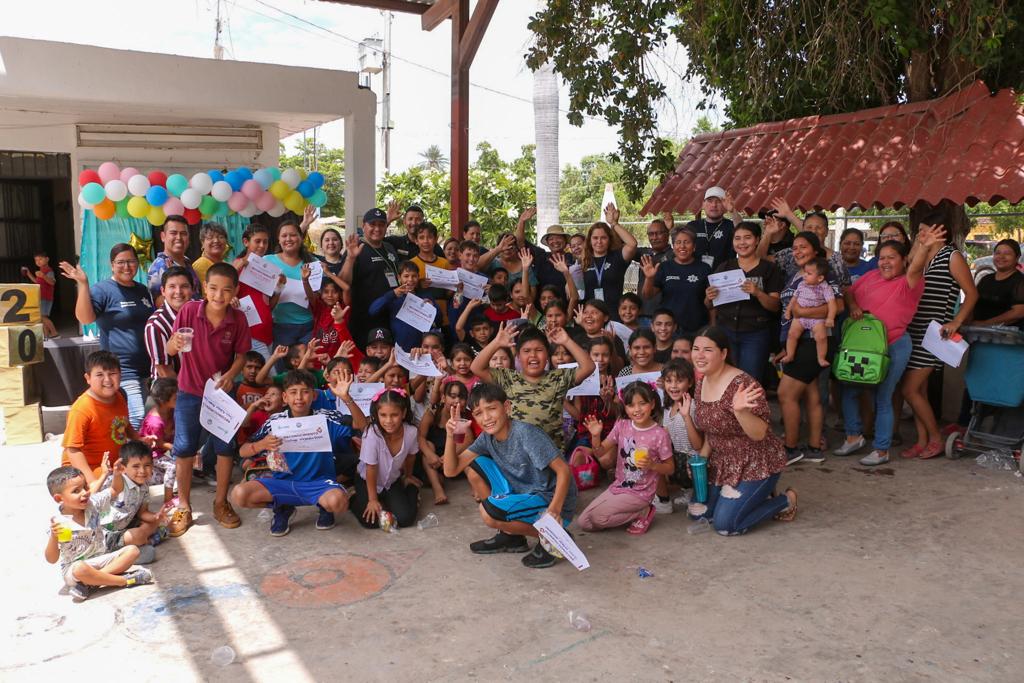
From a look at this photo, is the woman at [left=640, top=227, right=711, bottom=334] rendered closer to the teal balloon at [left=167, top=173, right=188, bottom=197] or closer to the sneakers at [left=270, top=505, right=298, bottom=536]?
the sneakers at [left=270, top=505, right=298, bottom=536]

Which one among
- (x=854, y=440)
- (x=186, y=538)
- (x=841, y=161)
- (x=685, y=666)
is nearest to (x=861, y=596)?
(x=685, y=666)

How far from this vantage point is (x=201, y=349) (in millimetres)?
5098

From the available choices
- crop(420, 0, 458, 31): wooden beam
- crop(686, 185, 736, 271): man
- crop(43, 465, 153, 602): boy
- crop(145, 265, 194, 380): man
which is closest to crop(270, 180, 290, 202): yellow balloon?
crop(420, 0, 458, 31): wooden beam

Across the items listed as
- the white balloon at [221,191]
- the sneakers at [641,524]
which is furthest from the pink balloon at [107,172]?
the sneakers at [641,524]

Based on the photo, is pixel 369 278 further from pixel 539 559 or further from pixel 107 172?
pixel 107 172

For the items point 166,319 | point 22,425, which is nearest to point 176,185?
point 22,425

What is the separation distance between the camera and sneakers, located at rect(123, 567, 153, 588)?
414 cm

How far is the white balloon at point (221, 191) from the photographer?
10.3 meters

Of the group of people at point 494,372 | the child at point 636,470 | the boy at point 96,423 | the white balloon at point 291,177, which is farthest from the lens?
the white balloon at point 291,177

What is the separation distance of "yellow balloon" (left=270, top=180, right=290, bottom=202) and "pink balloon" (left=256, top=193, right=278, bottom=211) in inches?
2.2

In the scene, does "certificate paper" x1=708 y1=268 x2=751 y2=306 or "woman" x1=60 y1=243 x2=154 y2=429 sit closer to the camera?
"woman" x1=60 y1=243 x2=154 y2=429

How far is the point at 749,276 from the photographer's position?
6.30 m

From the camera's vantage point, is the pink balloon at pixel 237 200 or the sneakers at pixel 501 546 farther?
the pink balloon at pixel 237 200

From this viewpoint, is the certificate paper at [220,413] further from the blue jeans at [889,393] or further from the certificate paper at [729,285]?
the blue jeans at [889,393]
